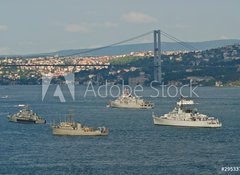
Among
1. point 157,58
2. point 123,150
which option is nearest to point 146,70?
point 157,58

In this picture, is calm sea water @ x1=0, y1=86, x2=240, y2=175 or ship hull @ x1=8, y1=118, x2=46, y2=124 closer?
calm sea water @ x1=0, y1=86, x2=240, y2=175

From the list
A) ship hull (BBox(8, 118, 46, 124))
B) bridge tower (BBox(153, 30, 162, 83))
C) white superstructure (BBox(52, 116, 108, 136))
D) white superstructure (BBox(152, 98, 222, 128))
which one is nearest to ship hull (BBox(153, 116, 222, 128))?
white superstructure (BBox(152, 98, 222, 128))

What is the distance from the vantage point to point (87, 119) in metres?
61.7

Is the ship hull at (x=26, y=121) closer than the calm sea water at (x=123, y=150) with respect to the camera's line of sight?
No

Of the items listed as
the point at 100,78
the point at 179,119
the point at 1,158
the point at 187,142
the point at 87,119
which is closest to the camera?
the point at 1,158

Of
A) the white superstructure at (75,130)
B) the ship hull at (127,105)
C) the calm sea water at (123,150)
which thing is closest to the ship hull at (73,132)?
the white superstructure at (75,130)

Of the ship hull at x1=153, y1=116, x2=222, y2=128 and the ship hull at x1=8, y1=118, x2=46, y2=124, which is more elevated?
the ship hull at x1=8, y1=118, x2=46, y2=124

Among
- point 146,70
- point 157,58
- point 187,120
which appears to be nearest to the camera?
point 187,120

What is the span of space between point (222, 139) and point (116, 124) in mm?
12050

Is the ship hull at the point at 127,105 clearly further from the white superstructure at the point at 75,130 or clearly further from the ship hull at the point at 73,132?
the ship hull at the point at 73,132

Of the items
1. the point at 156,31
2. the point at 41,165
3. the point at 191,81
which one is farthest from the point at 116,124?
the point at 191,81

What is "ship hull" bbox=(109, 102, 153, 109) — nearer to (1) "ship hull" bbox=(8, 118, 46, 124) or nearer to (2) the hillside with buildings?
(1) "ship hull" bbox=(8, 118, 46, 124)

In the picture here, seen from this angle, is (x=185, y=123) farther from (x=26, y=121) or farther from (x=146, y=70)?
(x=146, y=70)

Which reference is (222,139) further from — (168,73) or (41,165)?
(168,73)
